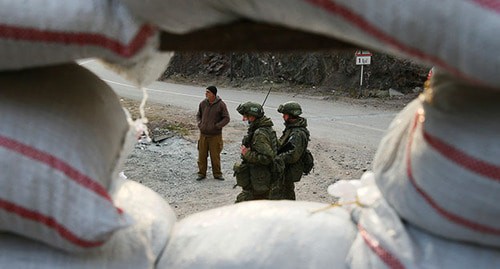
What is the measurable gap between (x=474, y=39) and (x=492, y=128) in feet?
0.69

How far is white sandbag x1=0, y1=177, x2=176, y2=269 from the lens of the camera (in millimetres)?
1059

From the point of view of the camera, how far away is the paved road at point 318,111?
7578mm

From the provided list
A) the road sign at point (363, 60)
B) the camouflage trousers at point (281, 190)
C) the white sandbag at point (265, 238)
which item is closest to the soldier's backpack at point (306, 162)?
the camouflage trousers at point (281, 190)

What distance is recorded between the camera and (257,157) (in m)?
4.23

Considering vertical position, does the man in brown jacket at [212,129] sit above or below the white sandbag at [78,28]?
below

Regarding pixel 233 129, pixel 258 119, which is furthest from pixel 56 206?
pixel 233 129

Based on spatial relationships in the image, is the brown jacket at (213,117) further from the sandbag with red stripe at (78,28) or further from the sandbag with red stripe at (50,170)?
the sandbag with red stripe at (78,28)

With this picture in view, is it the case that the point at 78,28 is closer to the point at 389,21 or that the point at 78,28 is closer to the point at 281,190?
the point at 389,21

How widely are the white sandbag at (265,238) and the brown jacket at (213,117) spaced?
4.78 m

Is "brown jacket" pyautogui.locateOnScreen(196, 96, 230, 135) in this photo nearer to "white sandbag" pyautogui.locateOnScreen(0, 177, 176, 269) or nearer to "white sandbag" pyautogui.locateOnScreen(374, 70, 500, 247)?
"white sandbag" pyautogui.locateOnScreen(0, 177, 176, 269)

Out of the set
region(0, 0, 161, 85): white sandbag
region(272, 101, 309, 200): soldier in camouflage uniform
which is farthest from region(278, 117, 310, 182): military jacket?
region(0, 0, 161, 85): white sandbag

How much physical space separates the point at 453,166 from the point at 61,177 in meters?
0.61

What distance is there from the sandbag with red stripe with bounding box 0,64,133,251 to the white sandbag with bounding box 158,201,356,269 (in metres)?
0.19

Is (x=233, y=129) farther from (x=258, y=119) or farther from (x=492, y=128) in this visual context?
(x=492, y=128)
